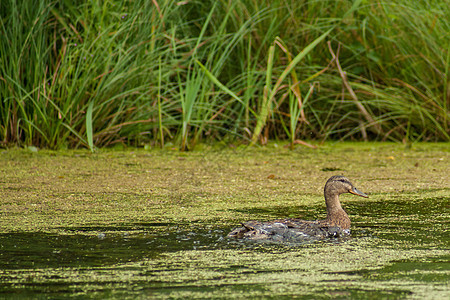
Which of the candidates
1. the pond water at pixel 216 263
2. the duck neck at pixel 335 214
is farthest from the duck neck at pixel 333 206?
the pond water at pixel 216 263

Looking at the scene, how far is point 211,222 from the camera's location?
391cm

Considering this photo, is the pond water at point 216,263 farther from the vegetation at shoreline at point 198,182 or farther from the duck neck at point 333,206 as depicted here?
the vegetation at shoreline at point 198,182

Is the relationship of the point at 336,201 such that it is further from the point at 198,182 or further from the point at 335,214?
the point at 198,182

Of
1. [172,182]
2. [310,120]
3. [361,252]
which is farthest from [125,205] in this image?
[310,120]

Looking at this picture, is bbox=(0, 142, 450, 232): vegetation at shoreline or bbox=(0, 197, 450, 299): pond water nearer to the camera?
bbox=(0, 197, 450, 299): pond water

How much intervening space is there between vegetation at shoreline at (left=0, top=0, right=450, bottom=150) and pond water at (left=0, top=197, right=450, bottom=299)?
2631mm

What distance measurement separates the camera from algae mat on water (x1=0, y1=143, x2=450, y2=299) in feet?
8.96

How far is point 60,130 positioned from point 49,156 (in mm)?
483

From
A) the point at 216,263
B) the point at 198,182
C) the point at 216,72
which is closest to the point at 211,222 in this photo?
the point at 216,263

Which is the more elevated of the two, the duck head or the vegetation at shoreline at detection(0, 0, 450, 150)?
the vegetation at shoreline at detection(0, 0, 450, 150)

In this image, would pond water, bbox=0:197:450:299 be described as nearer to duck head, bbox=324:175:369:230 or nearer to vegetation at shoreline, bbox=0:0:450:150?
duck head, bbox=324:175:369:230

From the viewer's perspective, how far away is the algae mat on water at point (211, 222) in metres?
2.73

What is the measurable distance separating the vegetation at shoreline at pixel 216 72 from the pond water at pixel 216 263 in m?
2.63

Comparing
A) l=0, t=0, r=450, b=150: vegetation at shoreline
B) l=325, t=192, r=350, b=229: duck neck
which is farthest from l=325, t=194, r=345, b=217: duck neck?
l=0, t=0, r=450, b=150: vegetation at shoreline
